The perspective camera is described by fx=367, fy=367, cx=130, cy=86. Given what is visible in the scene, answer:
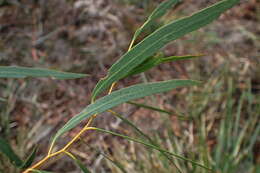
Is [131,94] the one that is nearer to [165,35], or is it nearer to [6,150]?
[165,35]

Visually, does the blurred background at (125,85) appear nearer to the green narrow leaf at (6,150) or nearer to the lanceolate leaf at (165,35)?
the green narrow leaf at (6,150)

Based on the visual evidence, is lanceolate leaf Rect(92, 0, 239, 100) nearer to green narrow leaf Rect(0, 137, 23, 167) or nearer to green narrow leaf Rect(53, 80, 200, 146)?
green narrow leaf Rect(53, 80, 200, 146)

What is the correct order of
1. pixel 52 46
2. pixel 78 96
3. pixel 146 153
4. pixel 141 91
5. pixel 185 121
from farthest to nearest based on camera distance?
1. pixel 52 46
2. pixel 78 96
3. pixel 185 121
4. pixel 146 153
5. pixel 141 91

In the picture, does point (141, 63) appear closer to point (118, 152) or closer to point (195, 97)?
point (118, 152)

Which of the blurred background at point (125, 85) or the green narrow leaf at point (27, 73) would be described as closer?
the green narrow leaf at point (27, 73)

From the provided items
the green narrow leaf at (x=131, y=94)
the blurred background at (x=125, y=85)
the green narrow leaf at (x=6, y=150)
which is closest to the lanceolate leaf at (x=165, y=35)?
the green narrow leaf at (x=131, y=94)

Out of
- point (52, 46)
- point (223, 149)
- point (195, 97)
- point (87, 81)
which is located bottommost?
point (223, 149)

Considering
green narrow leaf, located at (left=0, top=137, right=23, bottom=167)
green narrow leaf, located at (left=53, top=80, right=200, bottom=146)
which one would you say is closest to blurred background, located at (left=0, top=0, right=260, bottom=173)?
green narrow leaf, located at (left=0, top=137, right=23, bottom=167)

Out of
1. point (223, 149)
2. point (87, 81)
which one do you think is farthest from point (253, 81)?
point (87, 81)
